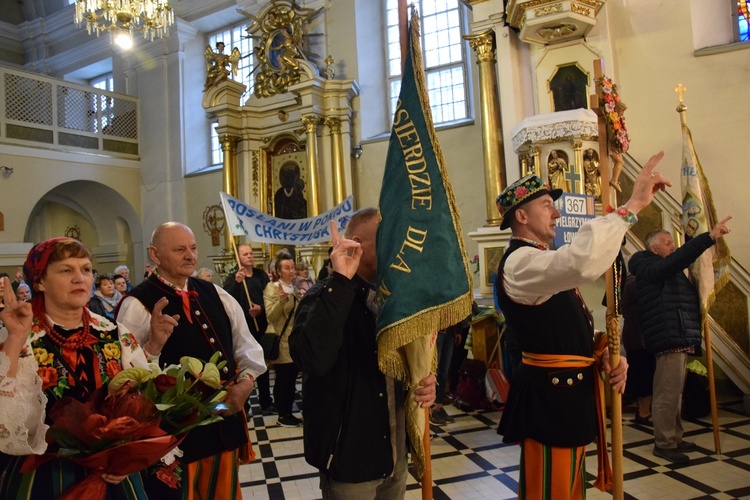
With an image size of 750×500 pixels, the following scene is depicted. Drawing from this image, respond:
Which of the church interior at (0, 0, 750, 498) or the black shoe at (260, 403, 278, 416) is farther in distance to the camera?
the black shoe at (260, 403, 278, 416)

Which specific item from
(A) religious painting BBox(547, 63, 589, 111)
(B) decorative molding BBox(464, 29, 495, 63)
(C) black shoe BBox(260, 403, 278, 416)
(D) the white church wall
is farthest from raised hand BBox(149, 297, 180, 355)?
(B) decorative molding BBox(464, 29, 495, 63)

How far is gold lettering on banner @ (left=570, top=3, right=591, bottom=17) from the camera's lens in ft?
20.6

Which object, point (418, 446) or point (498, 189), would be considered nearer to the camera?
point (418, 446)

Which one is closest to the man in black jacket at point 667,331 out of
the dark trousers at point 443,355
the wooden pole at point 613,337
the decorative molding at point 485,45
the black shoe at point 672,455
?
the black shoe at point 672,455

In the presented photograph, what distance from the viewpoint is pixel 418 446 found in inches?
73.7

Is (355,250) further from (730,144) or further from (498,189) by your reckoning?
(730,144)

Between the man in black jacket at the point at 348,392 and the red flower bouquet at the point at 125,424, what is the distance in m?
0.37

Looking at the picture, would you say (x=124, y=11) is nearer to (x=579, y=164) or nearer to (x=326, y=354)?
(x=579, y=164)

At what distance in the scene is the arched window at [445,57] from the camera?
31.5 ft

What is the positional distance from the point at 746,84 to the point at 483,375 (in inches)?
181

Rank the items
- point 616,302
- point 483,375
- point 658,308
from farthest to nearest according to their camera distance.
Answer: point 483,375 → point 658,308 → point 616,302

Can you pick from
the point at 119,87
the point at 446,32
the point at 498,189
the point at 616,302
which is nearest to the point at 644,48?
the point at 498,189

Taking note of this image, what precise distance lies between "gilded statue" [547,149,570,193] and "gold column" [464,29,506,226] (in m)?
1.15

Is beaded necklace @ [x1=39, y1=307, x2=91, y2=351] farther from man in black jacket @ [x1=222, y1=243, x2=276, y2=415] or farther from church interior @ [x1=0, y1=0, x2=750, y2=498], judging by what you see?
man in black jacket @ [x1=222, y1=243, x2=276, y2=415]
